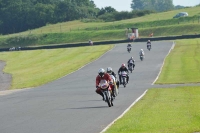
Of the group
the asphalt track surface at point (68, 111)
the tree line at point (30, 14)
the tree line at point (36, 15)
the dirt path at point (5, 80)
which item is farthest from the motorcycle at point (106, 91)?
the tree line at point (30, 14)

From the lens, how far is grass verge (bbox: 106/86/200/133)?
14719 millimetres

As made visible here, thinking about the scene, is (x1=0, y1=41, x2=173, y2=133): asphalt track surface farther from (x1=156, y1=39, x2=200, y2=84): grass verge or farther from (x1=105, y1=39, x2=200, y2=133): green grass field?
(x1=156, y1=39, x2=200, y2=84): grass verge

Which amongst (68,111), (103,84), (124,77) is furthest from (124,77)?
(68,111)

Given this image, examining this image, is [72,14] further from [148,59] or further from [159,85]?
[159,85]

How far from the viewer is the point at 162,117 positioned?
55.7 ft

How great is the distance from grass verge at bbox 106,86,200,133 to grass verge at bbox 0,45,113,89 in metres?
19.9

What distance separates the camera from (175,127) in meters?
14.8

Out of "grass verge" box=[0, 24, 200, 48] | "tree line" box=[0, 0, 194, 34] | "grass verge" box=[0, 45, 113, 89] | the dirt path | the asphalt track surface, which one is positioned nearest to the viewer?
the asphalt track surface

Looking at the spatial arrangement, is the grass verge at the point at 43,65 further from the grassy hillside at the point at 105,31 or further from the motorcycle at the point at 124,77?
the grassy hillside at the point at 105,31

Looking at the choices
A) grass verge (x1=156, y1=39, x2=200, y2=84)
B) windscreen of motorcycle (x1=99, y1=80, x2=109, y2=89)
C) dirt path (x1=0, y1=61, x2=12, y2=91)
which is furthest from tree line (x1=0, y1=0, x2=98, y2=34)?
windscreen of motorcycle (x1=99, y1=80, x2=109, y2=89)

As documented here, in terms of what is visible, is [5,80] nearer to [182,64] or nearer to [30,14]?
[182,64]

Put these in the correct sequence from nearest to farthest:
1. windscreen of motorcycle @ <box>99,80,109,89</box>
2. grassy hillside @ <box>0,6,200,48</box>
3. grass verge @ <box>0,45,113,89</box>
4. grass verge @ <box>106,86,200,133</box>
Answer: grass verge @ <box>106,86,200,133</box>
windscreen of motorcycle @ <box>99,80,109,89</box>
grass verge @ <box>0,45,113,89</box>
grassy hillside @ <box>0,6,200,48</box>

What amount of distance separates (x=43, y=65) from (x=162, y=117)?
44822mm

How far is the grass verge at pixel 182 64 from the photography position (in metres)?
36.4
